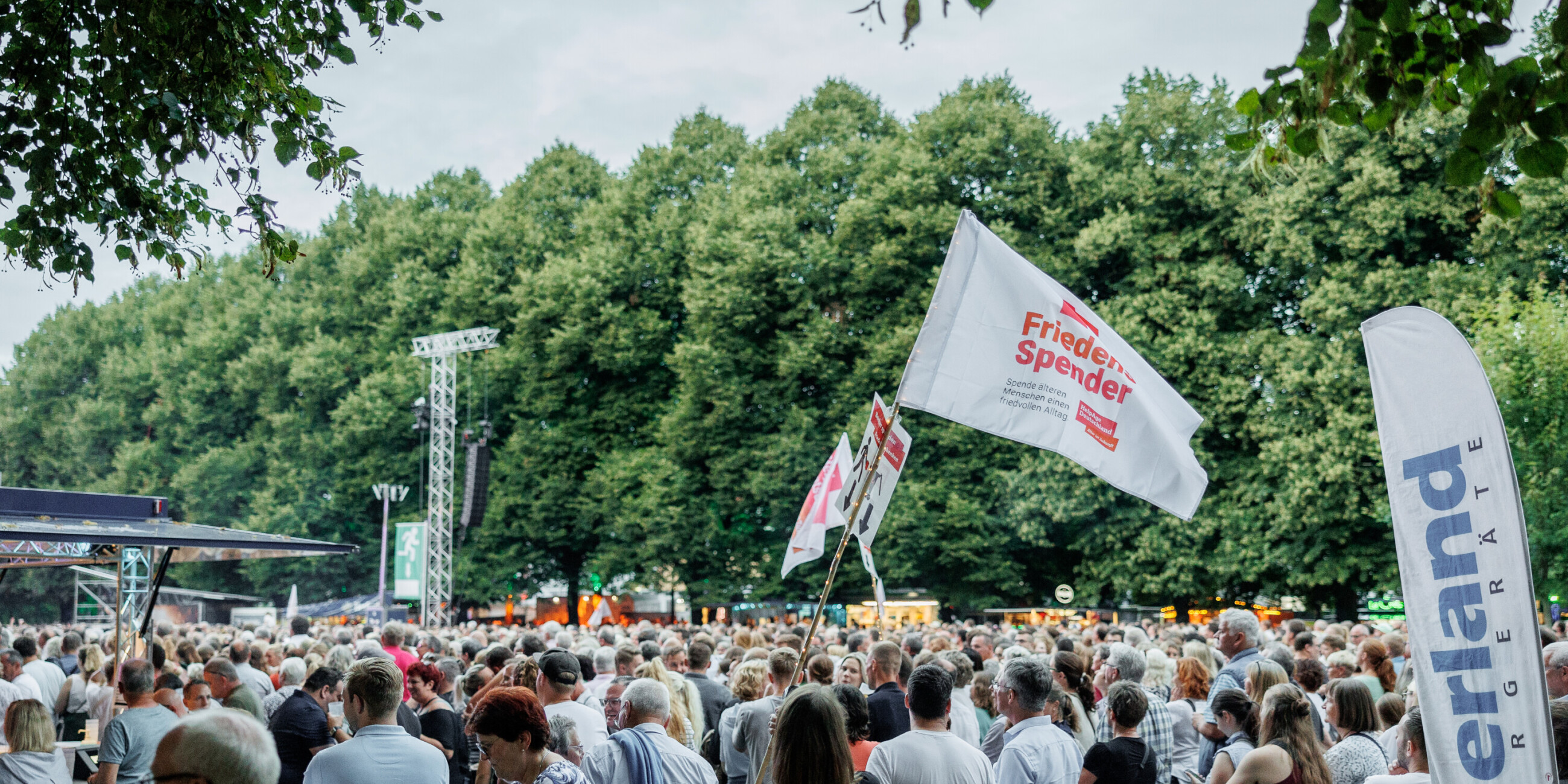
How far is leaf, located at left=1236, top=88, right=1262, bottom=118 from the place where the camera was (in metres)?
3.82

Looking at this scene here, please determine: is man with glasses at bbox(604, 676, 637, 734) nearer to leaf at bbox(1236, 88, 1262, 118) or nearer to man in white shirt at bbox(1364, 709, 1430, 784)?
man in white shirt at bbox(1364, 709, 1430, 784)

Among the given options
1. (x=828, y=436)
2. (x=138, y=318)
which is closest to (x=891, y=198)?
(x=828, y=436)

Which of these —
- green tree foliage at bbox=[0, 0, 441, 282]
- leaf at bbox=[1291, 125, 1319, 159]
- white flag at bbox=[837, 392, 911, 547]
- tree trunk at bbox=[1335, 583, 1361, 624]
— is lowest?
tree trunk at bbox=[1335, 583, 1361, 624]

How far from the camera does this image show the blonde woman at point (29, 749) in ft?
21.1

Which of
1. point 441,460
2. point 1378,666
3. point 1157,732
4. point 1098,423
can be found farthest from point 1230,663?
point 441,460

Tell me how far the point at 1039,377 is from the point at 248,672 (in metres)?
7.17

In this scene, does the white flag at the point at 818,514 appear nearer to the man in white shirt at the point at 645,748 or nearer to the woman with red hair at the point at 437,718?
the woman with red hair at the point at 437,718

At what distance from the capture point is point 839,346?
1176 inches

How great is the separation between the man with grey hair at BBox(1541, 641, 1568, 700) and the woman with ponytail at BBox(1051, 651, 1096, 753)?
2241 millimetres

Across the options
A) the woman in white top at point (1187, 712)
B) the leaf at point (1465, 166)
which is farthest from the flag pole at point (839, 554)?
the woman in white top at point (1187, 712)

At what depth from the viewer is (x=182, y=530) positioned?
9.85 m

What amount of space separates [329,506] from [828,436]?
1668 centimetres

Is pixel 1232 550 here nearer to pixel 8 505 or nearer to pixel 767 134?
pixel 767 134

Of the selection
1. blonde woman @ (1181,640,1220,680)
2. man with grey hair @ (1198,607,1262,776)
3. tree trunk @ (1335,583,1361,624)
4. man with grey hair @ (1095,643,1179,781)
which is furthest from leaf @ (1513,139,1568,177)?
tree trunk @ (1335,583,1361,624)
